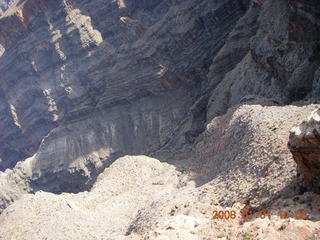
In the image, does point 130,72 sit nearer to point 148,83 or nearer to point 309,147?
point 148,83

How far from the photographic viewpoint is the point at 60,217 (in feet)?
91.2

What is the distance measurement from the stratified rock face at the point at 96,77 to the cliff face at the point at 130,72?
0.18 meters

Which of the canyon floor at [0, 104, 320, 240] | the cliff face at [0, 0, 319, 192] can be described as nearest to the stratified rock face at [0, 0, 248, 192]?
the cliff face at [0, 0, 319, 192]

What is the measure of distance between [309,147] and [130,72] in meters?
44.6

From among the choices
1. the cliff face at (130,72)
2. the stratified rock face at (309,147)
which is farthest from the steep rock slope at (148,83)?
the stratified rock face at (309,147)

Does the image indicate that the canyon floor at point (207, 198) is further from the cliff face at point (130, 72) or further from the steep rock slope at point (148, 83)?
the cliff face at point (130, 72)

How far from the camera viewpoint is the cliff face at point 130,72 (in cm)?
3397

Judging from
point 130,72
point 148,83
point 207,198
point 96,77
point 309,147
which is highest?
point 96,77

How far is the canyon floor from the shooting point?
14.8 metres

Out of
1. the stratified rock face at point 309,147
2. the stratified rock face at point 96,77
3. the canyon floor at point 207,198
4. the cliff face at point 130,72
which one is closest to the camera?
the stratified rock face at point 309,147

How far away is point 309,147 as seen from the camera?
14.9 metres

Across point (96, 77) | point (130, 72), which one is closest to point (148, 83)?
point (130, 72)

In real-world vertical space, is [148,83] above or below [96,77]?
below

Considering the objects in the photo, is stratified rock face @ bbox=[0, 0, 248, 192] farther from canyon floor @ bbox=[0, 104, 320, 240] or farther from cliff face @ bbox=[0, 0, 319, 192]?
canyon floor @ bbox=[0, 104, 320, 240]
